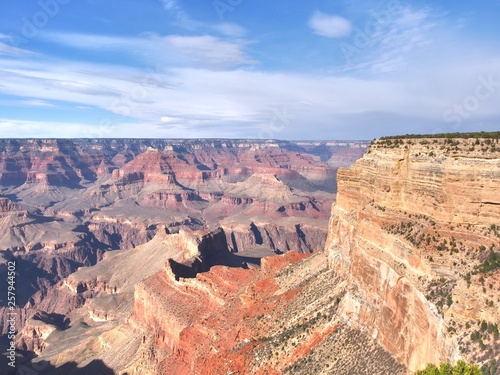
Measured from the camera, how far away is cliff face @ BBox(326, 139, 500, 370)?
23.8 m

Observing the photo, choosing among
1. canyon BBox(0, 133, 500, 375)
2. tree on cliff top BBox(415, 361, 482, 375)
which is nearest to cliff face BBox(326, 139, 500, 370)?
canyon BBox(0, 133, 500, 375)

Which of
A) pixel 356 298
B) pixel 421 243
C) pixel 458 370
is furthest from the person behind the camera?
pixel 356 298

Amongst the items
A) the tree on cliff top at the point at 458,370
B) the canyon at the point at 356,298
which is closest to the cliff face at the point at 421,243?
the canyon at the point at 356,298

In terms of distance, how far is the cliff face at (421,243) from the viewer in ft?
78.2

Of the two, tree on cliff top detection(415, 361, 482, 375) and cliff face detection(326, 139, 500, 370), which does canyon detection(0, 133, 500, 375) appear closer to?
cliff face detection(326, 139, 500, 370)

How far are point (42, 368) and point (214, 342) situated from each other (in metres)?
42.1

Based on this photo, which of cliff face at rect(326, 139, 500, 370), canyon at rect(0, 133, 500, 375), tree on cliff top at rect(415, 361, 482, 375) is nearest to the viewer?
tree on cliff top at rect(415, 361, 482, 375)

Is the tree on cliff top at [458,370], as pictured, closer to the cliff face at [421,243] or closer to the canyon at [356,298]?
the canyon at [356,298]

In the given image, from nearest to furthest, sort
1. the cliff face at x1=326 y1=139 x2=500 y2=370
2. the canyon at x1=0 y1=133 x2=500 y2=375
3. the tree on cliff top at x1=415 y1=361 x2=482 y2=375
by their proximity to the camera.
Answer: the tree on cliff top at x1=415 y1=361 x2=482 y2=375
the cliff face at x1=326 y1=139 x2=500 y2=370
the canyon at x1=0 y1=133 x2=500 y2=375

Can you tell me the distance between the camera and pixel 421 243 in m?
27.6

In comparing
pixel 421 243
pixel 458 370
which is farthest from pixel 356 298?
pixel 458 370

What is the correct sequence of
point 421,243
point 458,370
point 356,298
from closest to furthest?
point 458,370, point 421,243, point 356,298

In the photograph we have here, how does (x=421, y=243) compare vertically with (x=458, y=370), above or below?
above

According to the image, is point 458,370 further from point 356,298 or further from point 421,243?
point 356,298
